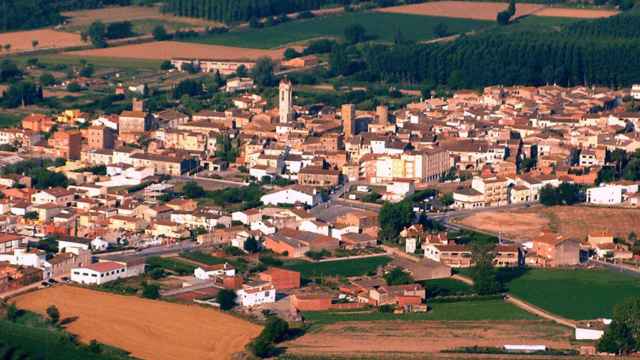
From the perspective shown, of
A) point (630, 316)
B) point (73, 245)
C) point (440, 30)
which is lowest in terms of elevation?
Answer: point (440, 30)

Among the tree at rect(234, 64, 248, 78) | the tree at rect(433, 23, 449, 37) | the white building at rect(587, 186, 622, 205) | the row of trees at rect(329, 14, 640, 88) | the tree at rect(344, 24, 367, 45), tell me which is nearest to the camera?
the white building at rect(587, 186, 622, 205)

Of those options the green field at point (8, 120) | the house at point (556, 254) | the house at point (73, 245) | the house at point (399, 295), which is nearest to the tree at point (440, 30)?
the green field at point (8, 120)

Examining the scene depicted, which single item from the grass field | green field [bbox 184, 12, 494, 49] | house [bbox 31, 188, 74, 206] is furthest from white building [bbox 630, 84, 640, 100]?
house [bbox 31, 188, 74, 206]

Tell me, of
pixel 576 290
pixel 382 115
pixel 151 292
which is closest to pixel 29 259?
pixel 151 292

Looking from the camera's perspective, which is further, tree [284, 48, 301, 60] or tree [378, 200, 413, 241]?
tree [284, 48, 301, 60]

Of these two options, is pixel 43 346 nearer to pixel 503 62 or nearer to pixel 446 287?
pixel 446 287

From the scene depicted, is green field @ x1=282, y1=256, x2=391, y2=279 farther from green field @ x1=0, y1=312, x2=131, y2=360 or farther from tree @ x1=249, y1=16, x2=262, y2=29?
tree @ x1=249, y1=16, x2=262, y2=29

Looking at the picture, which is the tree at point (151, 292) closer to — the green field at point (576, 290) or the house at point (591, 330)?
the green field at point (576, 290)
